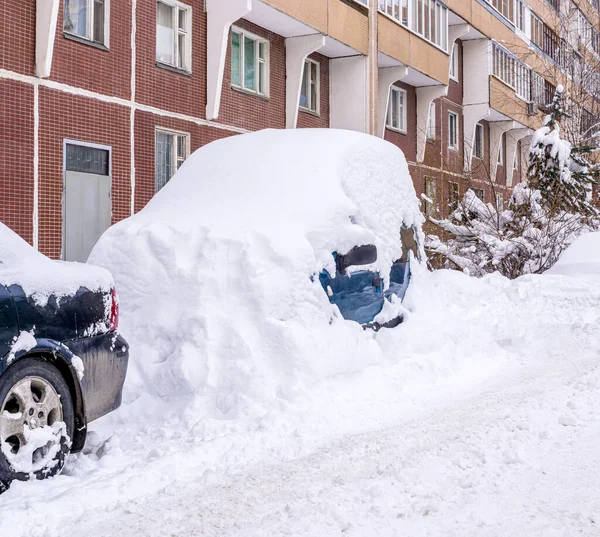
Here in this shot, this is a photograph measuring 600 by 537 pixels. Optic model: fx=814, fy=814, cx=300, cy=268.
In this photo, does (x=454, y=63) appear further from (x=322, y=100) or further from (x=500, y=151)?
(x=322, y=100)

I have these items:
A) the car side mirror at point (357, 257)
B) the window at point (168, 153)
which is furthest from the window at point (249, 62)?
the car side mirror at point (357, 257)

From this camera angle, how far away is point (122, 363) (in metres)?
5.31

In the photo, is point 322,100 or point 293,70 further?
point 322,100

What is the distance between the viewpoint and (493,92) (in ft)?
104

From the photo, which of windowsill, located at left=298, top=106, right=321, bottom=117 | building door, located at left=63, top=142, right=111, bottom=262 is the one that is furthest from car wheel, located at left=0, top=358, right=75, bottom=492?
windowsill, located at left=298, top=106, right=321, bottom=117

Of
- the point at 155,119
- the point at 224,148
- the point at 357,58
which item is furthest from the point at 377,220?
the point at 357,58

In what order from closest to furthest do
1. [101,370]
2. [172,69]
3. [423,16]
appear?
1. [101,370]
2. [172,69]
3. [423,16]

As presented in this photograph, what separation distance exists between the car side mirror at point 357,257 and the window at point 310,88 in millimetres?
14207

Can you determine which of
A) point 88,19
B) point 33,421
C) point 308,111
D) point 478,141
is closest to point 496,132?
point 478,141

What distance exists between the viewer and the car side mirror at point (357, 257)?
23.1 ft

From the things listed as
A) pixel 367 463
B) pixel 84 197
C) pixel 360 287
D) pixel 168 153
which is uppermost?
pixel 168 153

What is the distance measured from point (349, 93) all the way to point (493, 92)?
11525mm

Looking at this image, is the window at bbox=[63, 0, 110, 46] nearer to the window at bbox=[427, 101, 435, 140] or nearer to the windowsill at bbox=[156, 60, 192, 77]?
the windowsill at bbox=[156, 60, 192, 77]

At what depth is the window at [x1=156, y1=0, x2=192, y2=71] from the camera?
641 inches
